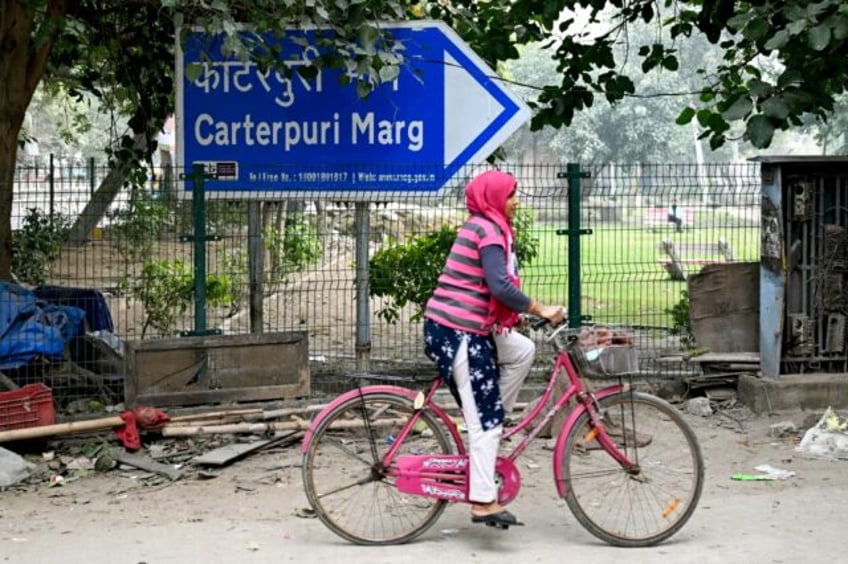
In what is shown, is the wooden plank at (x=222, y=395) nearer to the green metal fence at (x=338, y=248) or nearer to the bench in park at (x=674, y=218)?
the green metal fence at (x=338, y=248)

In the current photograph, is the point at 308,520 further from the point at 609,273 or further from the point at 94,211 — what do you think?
the point at 94,211

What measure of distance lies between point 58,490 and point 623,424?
3.58 meters

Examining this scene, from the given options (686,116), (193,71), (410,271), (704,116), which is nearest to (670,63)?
(686,116)

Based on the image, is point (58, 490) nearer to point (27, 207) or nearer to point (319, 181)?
point (319, 181)

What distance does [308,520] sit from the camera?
6.89 m

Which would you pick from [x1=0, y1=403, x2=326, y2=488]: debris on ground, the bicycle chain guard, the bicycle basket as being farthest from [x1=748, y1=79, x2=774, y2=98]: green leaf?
[x1=0, y1=403, x2=326, y2=488]: debris on ground

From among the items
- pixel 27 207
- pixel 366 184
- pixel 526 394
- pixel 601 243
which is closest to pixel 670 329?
pixel 601 243

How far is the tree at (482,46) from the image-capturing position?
8102mm

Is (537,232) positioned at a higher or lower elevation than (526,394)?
higher

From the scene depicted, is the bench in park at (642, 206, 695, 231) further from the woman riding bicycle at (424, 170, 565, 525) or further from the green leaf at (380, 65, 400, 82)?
the woman riding bicycle at (424, 170, 565, 525)

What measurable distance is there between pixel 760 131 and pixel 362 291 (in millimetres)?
3334

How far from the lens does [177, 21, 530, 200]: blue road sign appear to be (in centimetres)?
945

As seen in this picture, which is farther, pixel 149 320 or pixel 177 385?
pixel 149 320

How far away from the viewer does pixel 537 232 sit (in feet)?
40.4
